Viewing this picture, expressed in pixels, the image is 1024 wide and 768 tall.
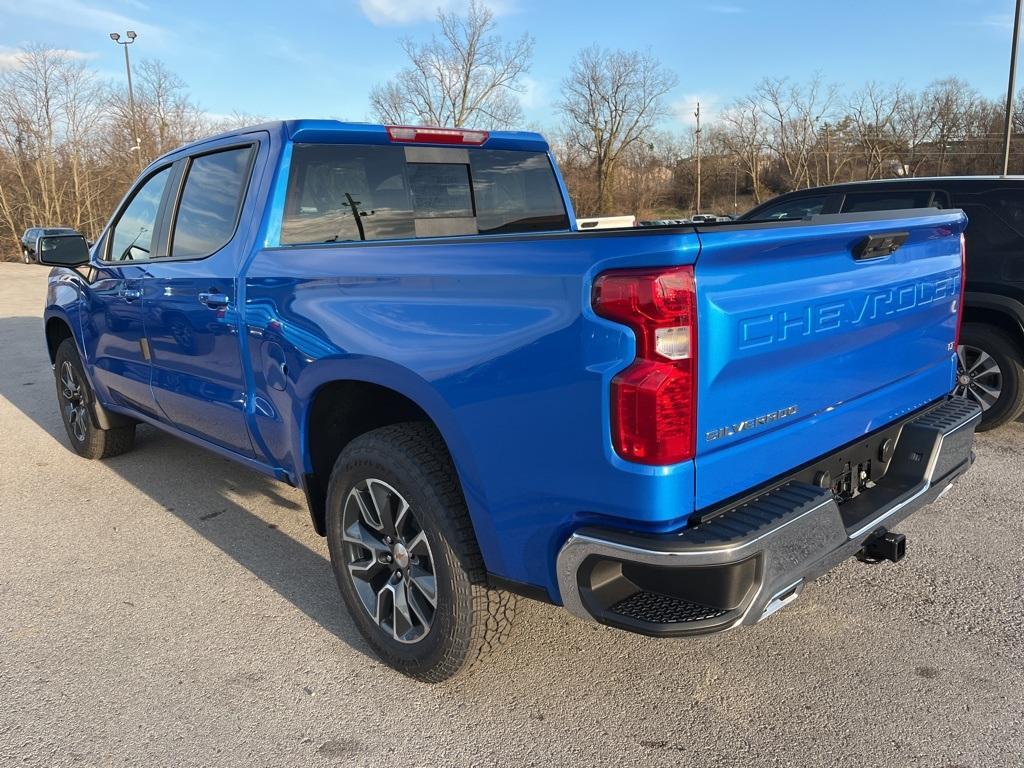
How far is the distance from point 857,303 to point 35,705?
10.2 ft

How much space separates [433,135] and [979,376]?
168 inches

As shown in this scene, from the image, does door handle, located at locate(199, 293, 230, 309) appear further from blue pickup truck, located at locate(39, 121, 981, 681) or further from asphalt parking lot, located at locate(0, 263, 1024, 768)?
asphalt parking lot, located at locate(0, 263, 1024, 768)

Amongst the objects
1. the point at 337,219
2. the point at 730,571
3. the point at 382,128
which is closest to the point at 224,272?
the point at 337,219

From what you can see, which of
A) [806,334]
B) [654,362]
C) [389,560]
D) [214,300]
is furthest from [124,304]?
[806,334]

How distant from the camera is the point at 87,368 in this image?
5125 millimetres

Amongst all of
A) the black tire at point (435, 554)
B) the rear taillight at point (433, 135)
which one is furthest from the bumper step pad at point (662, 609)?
the rear taillight at point (433, 135)

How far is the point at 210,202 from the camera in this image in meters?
3.82

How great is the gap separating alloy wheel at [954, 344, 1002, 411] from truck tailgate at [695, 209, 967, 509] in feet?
10.1

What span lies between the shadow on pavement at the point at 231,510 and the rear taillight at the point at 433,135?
213 cm

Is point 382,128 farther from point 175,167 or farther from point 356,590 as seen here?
point 356,590

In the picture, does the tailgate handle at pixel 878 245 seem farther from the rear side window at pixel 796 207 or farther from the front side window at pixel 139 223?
the rear side window at pixel 796 207

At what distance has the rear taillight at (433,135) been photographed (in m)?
3.81

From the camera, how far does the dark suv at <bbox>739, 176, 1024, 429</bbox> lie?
209 inches

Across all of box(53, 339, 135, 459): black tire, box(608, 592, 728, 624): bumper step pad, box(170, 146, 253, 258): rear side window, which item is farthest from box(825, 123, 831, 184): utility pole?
box(608, 592, 728, 624): bumper step pad
